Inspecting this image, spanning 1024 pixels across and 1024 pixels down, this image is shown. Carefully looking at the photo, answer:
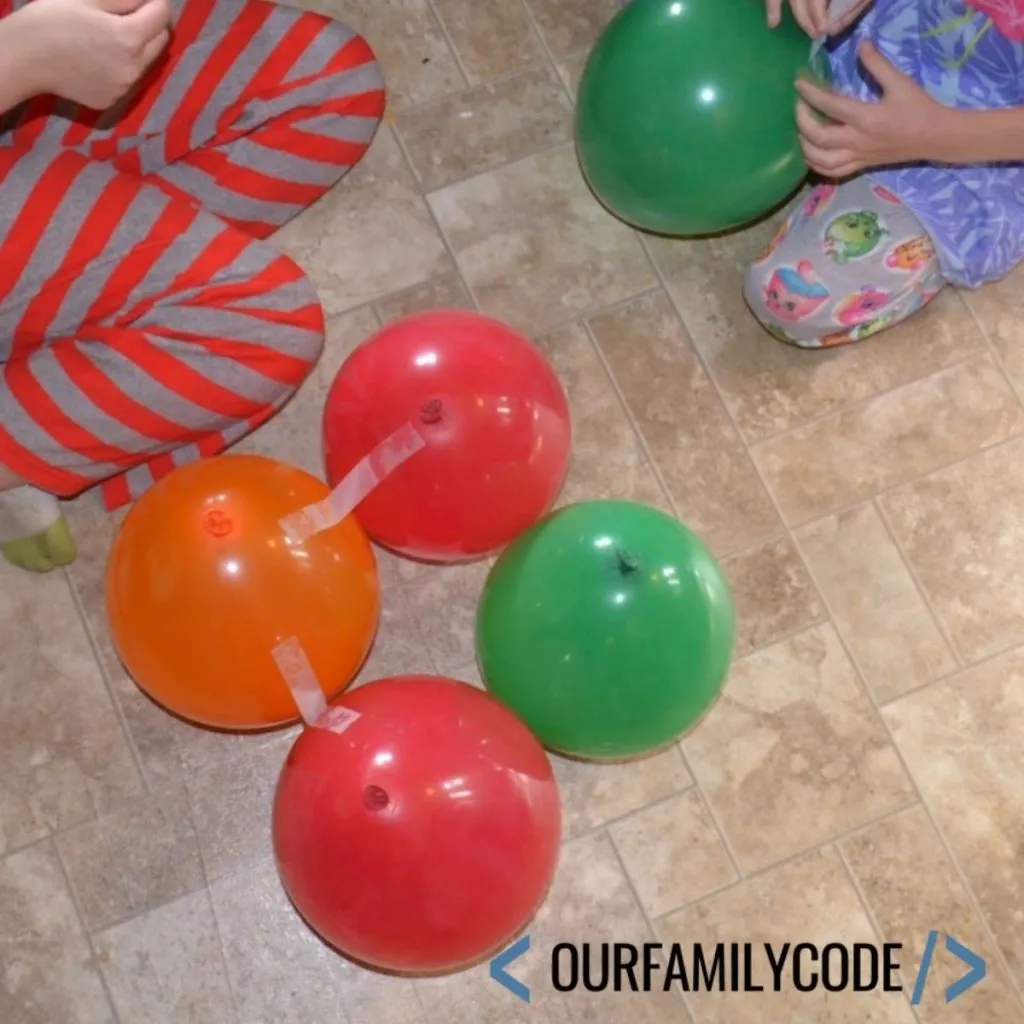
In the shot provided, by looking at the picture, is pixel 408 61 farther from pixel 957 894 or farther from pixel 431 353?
pixel 957 894

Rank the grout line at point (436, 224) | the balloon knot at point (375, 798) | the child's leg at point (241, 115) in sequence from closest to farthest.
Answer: the balloon knot at point (375, 798)
the child's leg at point (241, 115)
the grout line at point (436, 224)

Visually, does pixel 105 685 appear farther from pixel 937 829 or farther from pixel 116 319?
pixel 937 829

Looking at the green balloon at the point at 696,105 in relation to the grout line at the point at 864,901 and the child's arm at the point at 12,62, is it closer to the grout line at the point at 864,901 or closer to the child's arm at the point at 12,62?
the child's arm at the point at 12,62

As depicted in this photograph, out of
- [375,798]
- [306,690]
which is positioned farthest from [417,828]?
[306,690]

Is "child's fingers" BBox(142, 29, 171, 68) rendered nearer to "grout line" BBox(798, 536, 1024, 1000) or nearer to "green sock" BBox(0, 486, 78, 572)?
"green sock" BBox(0, 486, 78, 572)

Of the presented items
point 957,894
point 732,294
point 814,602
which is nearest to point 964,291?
point 732,294

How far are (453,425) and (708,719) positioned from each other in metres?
0.42

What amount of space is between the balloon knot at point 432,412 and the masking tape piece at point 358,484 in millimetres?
12

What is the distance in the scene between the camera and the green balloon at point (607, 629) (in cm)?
99

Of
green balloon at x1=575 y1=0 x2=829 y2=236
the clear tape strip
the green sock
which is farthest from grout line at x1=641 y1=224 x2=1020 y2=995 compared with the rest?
the green sock

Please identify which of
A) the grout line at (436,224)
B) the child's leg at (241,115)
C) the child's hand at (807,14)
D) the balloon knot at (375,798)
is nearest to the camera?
the balloon knot at (375,798)

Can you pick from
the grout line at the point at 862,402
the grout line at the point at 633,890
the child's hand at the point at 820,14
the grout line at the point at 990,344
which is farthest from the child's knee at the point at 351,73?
the grout line at the point at 633,890

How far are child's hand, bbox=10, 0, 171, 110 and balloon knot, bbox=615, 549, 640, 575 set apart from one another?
21.0 inches

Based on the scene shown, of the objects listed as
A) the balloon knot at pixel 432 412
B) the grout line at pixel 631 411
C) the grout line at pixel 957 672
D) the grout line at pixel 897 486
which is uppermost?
the balloon knot at pixel 432 412
